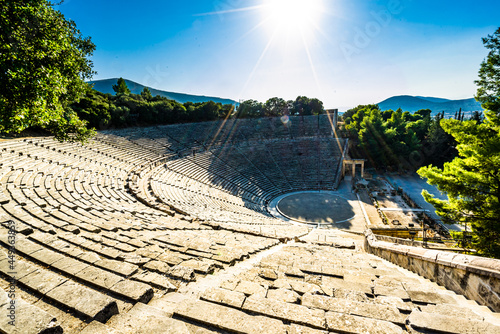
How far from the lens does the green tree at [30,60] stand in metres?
5.31

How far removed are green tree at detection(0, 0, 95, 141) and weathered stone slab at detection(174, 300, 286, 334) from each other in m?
6.03

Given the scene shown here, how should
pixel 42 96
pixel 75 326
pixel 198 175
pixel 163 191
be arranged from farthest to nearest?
1. pixel 198 175
2. pixel 163 191
3. pixel 42 96
4. pixel 75 326

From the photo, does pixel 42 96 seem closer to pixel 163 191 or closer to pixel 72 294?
pixel 72 294

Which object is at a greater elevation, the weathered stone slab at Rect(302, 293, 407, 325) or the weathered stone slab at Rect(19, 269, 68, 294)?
the weathered stone slab at Rect(19, 269, 68, 294)

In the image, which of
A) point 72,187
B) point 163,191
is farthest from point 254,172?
point 72,187

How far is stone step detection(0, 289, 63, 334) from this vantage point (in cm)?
202

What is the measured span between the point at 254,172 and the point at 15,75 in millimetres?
25127

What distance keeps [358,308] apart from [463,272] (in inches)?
98.4

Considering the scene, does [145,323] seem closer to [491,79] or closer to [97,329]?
[97,329]

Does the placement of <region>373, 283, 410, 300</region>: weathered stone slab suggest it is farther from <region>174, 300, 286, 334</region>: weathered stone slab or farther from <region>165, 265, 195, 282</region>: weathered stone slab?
<region>165, 265, 195, 282</region>: weathered stone slab

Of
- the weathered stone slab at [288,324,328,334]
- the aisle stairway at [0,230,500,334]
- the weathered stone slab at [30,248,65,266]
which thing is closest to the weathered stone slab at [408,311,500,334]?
the aisle stairway at [0,230,500,334]

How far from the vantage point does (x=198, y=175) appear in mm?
24438

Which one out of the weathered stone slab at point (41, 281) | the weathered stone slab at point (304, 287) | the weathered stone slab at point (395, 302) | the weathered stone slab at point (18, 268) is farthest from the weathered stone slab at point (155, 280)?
the weathered stone slab at point (395, 302)

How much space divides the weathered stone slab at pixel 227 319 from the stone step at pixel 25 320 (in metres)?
1.15
